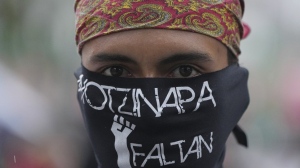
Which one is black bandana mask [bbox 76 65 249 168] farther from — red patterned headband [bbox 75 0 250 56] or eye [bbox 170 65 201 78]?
red patterned headband [bbox 75 0 250 56]

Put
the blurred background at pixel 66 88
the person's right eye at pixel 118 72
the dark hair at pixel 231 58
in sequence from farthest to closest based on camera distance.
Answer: the blurred background at pixel 66 88 → the dark hair at pixel 231 58 → the person's right eye at pixel 118 72

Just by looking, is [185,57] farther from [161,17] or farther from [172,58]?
[161,17]

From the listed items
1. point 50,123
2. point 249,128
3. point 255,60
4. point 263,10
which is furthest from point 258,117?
point 50,123

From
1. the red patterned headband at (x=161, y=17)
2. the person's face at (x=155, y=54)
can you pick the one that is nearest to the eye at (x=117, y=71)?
the person's face at (x=155, y=54)

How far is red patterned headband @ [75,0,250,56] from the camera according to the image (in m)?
2.31

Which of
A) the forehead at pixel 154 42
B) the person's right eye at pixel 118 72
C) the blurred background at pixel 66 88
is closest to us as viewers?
the forehead at pixel 154 42

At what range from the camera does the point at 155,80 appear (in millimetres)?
2301

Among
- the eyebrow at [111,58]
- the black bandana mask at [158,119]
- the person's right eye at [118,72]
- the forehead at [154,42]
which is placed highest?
the forehead at [154,42]

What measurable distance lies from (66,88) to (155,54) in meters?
3.41

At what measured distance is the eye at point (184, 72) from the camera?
235 centimetres

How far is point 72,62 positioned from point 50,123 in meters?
1.51

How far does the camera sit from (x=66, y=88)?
5.56 meters

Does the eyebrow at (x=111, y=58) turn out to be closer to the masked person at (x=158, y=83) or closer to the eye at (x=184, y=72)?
the masked person at (x=158, y=83)

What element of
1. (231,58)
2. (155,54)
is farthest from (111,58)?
(231,58)
